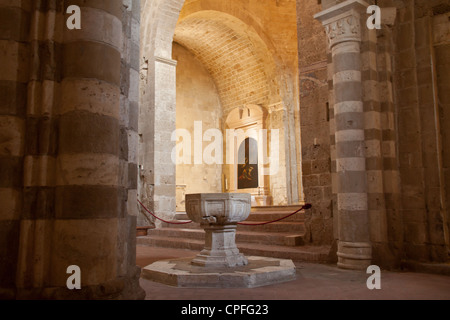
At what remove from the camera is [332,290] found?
12.7ft

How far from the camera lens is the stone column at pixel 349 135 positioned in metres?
5.11

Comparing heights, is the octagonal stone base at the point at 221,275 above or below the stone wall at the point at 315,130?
below

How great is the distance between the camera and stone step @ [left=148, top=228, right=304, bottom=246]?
6620 millimetres

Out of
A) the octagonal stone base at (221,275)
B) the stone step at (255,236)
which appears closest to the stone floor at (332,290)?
the octagonal stone base at (221,275)

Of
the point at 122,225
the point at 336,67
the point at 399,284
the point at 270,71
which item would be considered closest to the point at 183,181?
the point at 270,71

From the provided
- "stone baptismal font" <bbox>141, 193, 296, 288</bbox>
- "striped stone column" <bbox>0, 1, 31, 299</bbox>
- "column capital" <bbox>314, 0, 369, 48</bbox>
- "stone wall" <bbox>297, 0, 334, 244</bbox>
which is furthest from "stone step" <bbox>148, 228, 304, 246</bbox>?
"striped stone column" <bbox>0, 1, 31, 299</bbox>

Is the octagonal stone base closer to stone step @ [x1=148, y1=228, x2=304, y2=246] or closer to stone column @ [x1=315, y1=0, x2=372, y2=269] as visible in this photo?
stone column @ [x1=315, y1=0, x2=372, y2=269]

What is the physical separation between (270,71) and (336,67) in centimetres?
970

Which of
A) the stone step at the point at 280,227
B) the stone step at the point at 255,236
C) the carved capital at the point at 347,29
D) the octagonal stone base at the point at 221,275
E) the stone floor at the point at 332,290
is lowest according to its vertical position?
the stone floor at the point at 332,290

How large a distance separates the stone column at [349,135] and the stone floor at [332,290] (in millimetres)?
432

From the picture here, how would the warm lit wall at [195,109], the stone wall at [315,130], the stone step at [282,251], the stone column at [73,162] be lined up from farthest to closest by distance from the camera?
the warm lit wall at [195,109], the stone wall at [315,130], the stone step at [282,251], the stone column at [73,162]

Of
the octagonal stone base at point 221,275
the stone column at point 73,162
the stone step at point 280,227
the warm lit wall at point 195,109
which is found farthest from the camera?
the warm lit wall at point 195,109

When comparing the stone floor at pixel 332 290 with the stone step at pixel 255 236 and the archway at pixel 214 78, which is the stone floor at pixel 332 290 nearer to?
the stone step at pixel 255 236

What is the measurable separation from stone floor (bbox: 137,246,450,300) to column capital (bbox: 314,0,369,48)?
324cm
